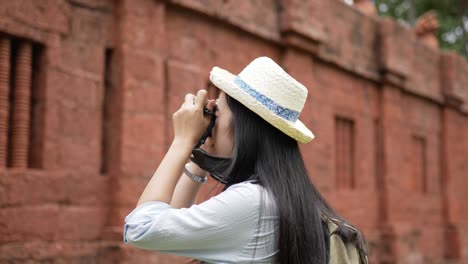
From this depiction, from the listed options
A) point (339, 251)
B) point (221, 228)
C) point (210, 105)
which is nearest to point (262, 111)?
point (210, 105)

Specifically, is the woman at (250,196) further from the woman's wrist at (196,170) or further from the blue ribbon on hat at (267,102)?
the woman's wrist at (196,170)

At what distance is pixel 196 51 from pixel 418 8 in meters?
16.7

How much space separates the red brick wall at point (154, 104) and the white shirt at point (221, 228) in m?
2.77

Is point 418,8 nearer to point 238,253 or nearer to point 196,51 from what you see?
point 196,51

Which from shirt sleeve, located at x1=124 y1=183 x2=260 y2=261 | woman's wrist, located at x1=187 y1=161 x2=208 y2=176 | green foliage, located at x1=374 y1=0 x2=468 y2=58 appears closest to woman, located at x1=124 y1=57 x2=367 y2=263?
shirt sleeve, located at x1=124 y1=183 x2=260 y2=261

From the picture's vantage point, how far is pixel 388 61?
9586 mm

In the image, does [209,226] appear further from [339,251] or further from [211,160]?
[339,251]

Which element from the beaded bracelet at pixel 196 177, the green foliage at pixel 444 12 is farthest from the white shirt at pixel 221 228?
the green foliage at pixel 444 12

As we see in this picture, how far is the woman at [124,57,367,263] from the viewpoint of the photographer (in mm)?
1831

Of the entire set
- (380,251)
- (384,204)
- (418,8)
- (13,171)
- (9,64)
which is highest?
(418,8)

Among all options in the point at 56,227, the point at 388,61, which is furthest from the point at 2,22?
the point at 388,61

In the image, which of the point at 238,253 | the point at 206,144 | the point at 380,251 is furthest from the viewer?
the point at 380,251

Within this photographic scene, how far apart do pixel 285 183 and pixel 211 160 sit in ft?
0.91

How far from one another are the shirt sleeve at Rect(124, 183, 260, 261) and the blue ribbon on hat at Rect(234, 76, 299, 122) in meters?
0.28
